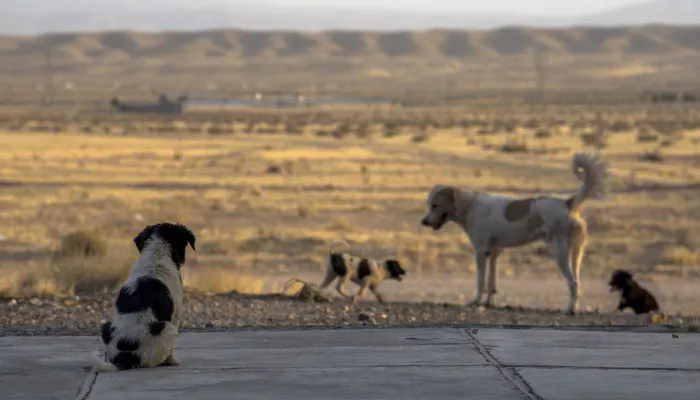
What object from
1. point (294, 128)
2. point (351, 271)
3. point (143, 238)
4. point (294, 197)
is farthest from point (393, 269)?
point (294, 128)

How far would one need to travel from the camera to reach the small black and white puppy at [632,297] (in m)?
16.9

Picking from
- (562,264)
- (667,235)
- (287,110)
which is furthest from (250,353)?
(287,110)

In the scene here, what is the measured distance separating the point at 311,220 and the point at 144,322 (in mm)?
21135

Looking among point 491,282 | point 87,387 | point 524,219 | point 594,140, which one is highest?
point 524,219

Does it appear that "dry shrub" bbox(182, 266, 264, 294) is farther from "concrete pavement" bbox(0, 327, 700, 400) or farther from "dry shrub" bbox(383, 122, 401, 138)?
"dry shrub" bbox(383, 122, 401, 138)

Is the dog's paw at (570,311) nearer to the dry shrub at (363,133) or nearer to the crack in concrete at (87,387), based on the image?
the crack in concrete at (87,387)

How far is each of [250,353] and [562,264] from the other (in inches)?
287

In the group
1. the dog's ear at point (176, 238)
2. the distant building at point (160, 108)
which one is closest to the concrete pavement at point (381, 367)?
the dog's ear at point (176, 238)

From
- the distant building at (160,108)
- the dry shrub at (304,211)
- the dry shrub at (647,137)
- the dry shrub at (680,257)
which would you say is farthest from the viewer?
the distant building at (160,108)

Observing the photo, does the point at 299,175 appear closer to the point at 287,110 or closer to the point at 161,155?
the point at 161,155

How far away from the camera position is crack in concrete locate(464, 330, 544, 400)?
8.35 m

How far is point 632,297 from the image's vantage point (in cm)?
1702

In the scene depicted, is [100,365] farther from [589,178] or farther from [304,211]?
[304,211]

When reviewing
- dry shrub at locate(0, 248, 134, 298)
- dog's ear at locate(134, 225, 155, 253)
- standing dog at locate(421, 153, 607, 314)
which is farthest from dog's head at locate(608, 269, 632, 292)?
dog's ear at locate(134, 225, 155, 253)
